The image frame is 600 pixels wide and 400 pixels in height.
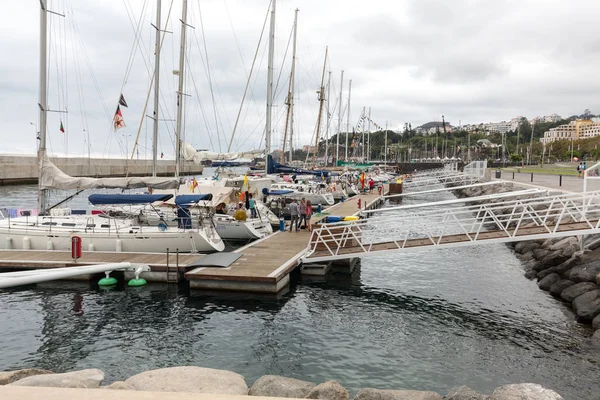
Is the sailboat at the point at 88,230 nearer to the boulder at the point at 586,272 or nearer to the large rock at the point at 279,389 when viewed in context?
the large rock at the point at 279,389

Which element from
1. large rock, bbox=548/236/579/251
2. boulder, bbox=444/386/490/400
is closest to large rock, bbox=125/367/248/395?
boulder, bbox=444/386/490/400

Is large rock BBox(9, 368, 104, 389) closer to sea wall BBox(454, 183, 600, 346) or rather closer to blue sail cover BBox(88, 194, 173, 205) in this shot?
sea wall BBox(454, 183, 600, 346)

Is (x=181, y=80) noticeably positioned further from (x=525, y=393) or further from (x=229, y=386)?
(x=525, y=393)

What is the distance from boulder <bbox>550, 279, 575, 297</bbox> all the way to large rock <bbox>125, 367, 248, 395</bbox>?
556 inches

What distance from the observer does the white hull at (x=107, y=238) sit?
2142 centimetres

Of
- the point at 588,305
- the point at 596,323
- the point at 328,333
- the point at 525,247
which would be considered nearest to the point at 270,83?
the point at 525,247

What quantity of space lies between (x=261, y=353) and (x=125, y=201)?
40.3 feet

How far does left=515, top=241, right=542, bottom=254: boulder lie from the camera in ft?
84.8

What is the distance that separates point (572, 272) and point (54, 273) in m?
18.2

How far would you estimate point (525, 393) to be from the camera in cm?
818

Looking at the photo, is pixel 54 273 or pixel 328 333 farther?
pixel 328 333

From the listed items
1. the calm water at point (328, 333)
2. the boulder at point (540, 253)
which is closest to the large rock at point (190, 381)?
the calm water at point (328, 333)

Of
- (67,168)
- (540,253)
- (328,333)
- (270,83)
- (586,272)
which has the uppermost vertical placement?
(270,83)

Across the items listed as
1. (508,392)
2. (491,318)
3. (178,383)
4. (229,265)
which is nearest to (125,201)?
(229,265)
